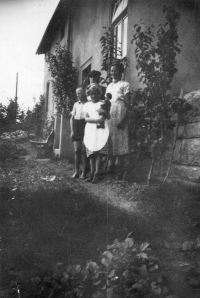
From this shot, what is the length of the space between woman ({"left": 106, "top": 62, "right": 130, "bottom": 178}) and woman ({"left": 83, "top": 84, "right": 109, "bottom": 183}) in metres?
0.20

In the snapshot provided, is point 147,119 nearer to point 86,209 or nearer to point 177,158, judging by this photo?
point 177,158

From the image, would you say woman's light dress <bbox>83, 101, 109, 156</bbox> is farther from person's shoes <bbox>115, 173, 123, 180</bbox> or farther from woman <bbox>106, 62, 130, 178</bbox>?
person's shoes <bbox>115, 173, 123, 180</bbox>

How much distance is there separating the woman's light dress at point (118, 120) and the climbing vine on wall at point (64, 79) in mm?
2757

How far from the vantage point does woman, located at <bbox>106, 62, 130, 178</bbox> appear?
4.66 metres

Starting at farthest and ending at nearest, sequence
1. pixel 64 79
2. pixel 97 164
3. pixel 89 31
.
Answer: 1. pixel 64 79
2. pixel 89 31
3. pixel 97 164

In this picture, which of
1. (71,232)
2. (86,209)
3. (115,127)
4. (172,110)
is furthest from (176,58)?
(71,232)

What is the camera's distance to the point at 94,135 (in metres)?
4.51

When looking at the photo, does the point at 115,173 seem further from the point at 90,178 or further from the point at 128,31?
the point at 128,31

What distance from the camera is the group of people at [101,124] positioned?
14.6ft

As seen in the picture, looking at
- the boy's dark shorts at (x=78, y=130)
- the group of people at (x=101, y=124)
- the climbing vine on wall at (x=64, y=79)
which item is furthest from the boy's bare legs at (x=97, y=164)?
the climbing vine on wall at (x=64, y=79)

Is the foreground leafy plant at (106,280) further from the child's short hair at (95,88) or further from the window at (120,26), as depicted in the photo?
the window at (120,26)

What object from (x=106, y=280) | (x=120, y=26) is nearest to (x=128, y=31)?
(x=120, y=26)

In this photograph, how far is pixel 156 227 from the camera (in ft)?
9.73

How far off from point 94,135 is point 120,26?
2.22 meters
